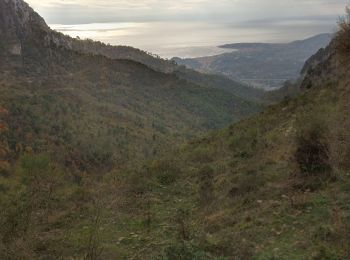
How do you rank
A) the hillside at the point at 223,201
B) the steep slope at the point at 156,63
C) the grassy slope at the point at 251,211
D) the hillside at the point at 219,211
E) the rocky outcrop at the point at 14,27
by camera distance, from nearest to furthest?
the grassy slope at the point at 251,211
the hillside at the point at 219,211
the hillside at the point at 223,201
the rocky outcrop at the point at 14,27
the steep slope at the point at 156,63

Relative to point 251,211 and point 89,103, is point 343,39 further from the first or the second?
point 89,103

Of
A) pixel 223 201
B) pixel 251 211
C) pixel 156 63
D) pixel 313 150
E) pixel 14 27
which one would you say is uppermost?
pixel 14 27

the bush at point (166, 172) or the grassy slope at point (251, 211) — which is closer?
the grassy slope at point (251, 211)

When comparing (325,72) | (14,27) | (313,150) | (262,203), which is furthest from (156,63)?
(262,203)

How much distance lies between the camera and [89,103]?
79.4m

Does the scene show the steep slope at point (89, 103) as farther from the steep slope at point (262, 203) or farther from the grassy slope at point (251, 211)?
the steep slope at point (262, 203)

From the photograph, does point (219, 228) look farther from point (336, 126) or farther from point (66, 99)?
point (66, 99)

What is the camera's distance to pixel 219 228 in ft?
25.3

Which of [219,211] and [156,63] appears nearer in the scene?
[219,211]

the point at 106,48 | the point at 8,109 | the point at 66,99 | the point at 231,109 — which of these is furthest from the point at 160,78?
the point at 8,109

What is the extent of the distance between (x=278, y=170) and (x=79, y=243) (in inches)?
202

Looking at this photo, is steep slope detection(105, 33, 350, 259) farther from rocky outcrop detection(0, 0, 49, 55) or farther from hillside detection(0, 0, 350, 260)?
rocky outcrop detection(0, 0, 49, 55)

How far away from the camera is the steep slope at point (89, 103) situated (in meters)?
52.2

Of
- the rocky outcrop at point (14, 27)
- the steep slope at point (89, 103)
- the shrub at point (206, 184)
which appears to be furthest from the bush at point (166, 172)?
the rocky outcrop at point (14, 27)
